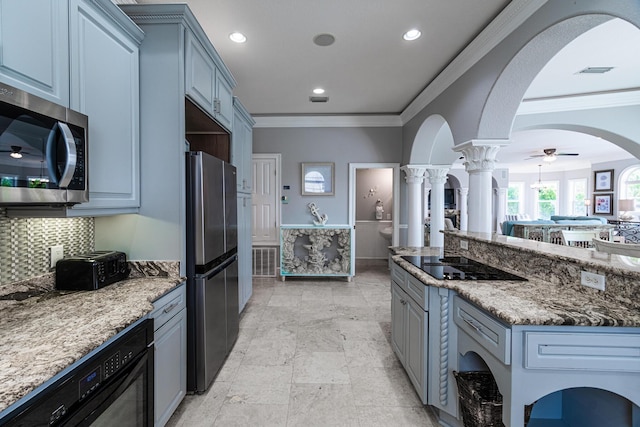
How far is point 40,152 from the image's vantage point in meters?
1.09

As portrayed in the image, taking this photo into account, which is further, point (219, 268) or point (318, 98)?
point (318, 98)

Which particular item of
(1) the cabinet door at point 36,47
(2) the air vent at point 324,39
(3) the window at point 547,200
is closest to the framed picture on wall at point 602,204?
(3) the window at point 547,200

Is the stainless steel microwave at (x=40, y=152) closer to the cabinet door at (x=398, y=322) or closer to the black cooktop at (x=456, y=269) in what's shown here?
the black cooktop at (x=456, y=269)

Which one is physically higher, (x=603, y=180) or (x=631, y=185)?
(x=603, y=180)

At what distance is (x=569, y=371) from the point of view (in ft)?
3.89

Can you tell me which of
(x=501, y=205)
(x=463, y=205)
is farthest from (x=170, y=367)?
(x=501, y=205)

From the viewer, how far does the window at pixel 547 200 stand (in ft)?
36.6

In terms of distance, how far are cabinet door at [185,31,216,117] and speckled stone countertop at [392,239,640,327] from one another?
1912 millimetres

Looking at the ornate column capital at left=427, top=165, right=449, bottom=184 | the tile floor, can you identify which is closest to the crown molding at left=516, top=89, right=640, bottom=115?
the ornate column capital at left=427, top=165, right=449, bottom=184

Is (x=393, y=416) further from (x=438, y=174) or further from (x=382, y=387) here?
(x=438, y=174)

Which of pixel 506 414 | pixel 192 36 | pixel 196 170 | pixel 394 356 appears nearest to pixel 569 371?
pixel 506 414

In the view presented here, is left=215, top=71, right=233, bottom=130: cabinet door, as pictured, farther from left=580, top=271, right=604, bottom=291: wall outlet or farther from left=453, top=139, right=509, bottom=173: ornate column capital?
left=580, top=271, right=604, bottom=291: wall outlet

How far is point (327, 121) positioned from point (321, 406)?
14.3 feet

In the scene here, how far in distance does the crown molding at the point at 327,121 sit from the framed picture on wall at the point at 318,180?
0.75 meters
